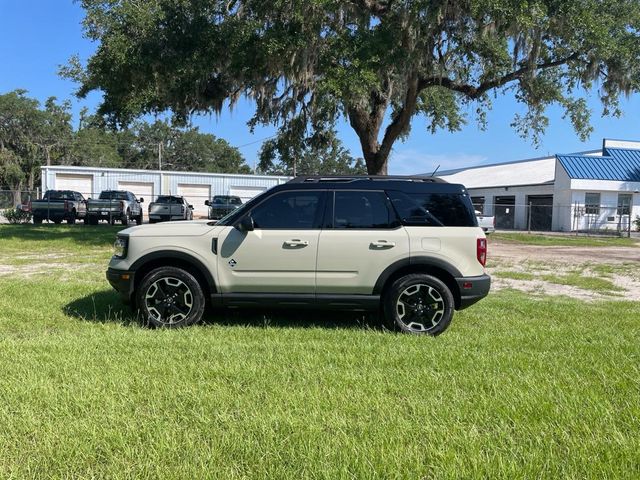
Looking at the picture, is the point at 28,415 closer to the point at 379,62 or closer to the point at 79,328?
the point at 79,328

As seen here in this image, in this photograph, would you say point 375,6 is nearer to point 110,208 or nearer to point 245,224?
point 245,224

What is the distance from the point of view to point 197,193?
153ft

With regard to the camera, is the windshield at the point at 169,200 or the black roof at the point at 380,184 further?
the windshield at the point at 169,200

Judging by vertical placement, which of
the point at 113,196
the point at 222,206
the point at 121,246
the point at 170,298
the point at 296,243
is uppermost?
the point at 113,196

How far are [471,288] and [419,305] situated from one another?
24.9 inches

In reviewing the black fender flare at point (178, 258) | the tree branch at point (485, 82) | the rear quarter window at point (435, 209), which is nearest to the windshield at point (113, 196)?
the tree branch at point (485, 82)

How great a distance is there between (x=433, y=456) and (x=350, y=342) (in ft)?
8.35

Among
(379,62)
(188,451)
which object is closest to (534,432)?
(188,451)

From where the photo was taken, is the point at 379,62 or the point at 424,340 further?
the point at 379,62

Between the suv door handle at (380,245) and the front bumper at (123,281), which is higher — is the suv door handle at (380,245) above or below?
above

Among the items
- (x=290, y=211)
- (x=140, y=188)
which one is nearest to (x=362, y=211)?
(x=290, y=211)

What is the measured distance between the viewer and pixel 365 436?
3.33 meters

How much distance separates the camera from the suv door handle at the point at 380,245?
6.11m

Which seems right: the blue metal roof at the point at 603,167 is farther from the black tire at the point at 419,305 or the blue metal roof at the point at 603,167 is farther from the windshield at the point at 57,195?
the black tire at the point at 419,305
